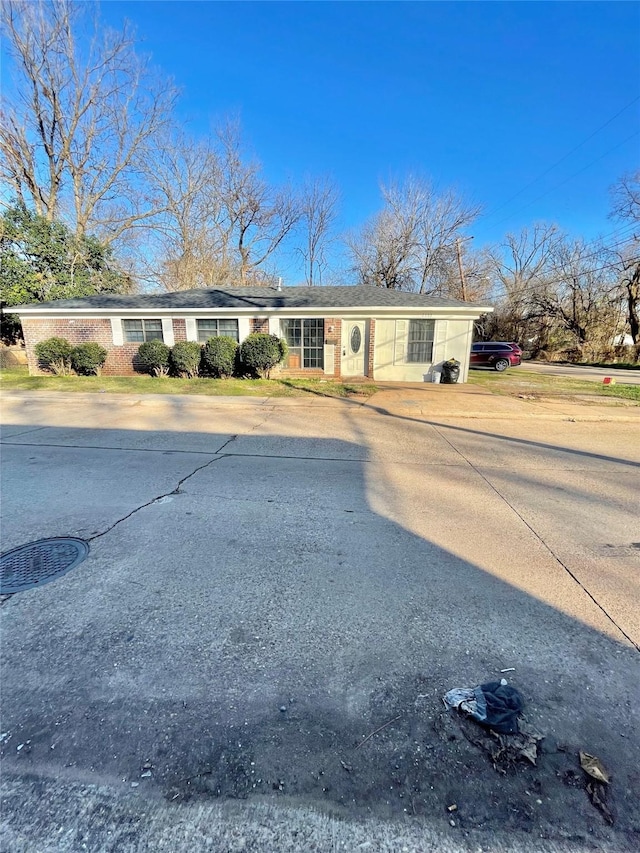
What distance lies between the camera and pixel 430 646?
2.19 meters

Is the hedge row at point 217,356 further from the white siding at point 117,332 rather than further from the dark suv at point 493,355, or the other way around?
the dark suv at point 493,355

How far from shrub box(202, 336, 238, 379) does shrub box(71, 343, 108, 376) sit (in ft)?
13.8

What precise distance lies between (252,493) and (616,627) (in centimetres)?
333

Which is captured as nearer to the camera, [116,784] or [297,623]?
[116,784]

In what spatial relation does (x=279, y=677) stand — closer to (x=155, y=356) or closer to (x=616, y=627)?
(x=616, y=627)

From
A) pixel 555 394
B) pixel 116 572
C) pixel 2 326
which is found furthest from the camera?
pixel 2 326

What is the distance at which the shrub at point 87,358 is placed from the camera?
14547mm

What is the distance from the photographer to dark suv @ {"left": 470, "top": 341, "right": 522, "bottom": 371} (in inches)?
862

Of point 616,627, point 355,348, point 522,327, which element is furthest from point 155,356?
point 522,327

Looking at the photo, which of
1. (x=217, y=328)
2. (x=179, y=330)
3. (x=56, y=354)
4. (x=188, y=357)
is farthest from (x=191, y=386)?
(x=56, y=354)

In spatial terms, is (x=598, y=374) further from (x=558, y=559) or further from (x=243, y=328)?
(x=558, y=559)

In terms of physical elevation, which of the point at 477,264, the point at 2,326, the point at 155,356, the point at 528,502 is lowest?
the point at 528,502

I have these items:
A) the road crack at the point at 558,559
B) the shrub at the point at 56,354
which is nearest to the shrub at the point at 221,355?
the shrub at the point at 56,354

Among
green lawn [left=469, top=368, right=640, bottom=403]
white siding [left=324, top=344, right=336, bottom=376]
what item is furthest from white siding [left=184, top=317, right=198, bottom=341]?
green lawn [left=469, top=368, right=640, bottom=403]
